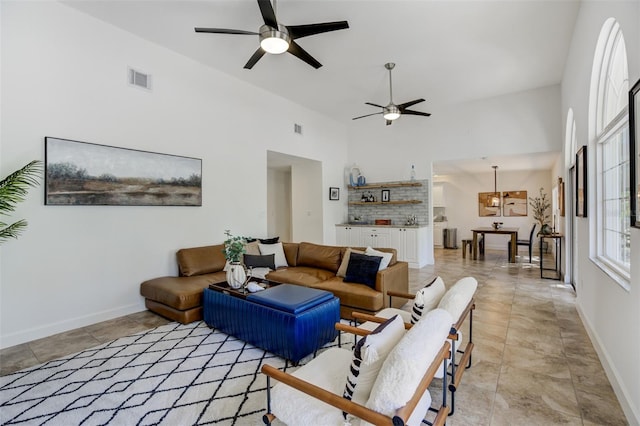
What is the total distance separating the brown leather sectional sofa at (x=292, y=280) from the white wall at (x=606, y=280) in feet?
5.96

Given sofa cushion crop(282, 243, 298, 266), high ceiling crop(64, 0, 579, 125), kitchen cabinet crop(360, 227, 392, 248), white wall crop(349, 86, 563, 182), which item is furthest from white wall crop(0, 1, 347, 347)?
white wall crop(349, 86, 563, 182)

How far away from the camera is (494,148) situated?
Result: 19.8 ft

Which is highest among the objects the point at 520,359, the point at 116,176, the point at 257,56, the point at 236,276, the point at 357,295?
the point at 257,56

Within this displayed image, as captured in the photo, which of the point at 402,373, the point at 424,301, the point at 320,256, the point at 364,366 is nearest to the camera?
the point at 402,373

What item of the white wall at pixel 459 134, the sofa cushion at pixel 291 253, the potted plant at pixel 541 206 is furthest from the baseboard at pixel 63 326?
the potted plant at pixel 541 206

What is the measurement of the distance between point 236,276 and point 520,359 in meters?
2.71

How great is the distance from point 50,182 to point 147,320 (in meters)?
1.80

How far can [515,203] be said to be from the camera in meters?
9.31

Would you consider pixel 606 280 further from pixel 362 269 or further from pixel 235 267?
pixel 235 267

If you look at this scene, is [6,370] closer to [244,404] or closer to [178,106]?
[244,404]

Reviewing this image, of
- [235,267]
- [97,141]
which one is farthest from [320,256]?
[97,141]

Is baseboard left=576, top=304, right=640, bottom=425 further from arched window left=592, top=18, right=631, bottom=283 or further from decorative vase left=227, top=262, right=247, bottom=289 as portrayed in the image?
decorative vase left=227, top=262, right=247, bottom=289

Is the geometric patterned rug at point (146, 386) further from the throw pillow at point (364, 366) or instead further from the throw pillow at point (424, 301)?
the throw pillow at point (424, 301)

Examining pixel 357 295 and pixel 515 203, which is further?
pixel 515 203
